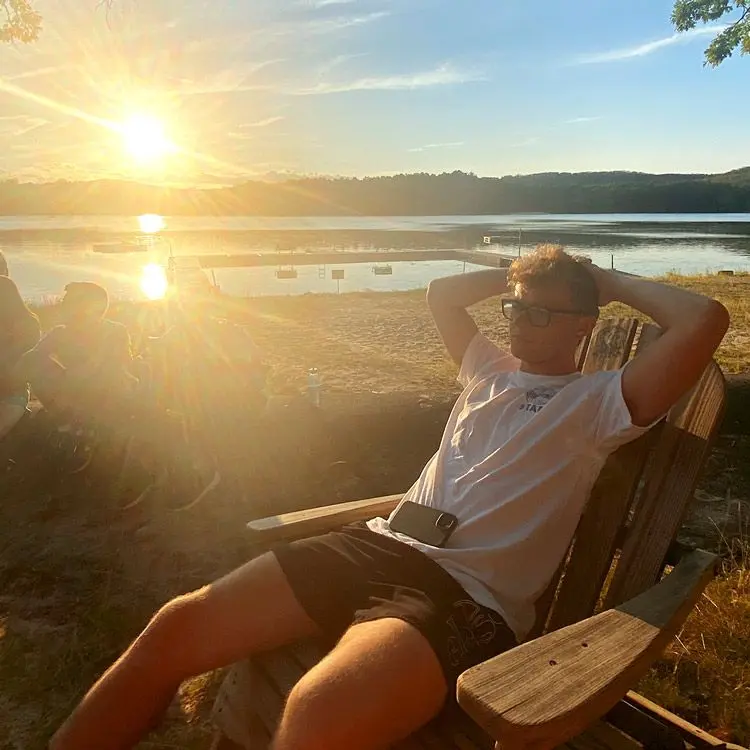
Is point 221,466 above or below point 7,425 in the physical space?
below

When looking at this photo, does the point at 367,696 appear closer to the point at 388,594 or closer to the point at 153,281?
the point at 388,594

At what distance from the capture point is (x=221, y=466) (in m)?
4.96

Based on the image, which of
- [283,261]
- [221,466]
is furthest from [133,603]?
[283,261]

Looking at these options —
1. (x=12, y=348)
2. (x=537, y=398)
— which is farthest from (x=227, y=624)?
(x=12, y=348)

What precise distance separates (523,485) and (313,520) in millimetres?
779

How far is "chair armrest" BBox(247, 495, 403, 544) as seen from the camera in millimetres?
2477

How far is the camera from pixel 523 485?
2.24 m

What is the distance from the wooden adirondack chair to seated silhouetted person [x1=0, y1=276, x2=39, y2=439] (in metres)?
3.07

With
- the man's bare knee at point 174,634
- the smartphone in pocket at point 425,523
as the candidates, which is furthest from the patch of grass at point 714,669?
the man's bare knee at point 174,634

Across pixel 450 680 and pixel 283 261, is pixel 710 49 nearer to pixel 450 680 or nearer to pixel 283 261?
pixel 450 680

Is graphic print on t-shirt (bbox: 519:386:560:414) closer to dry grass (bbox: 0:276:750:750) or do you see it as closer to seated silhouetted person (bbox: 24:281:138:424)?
dry grass (bbox: 0:276:750:750)

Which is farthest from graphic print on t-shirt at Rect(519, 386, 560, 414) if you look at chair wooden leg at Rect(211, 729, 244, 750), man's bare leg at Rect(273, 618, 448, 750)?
chair wooden leg at Rect(211, 729, 244, 750)

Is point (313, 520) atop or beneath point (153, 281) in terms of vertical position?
beneath

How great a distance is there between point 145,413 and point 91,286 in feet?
3.02
